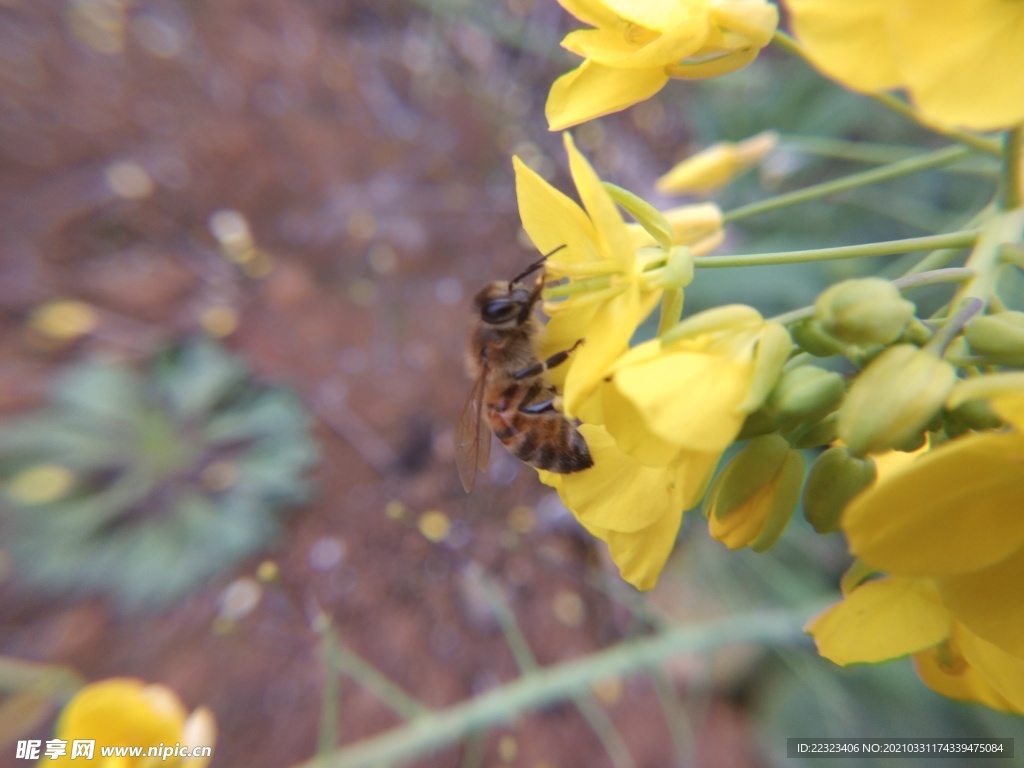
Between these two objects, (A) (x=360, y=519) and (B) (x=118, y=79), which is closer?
(A) (x=360, y=519)

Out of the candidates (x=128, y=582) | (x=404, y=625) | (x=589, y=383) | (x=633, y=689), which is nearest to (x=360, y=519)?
(x=404, y=625)

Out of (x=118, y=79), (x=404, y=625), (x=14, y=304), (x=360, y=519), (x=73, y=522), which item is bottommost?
(x=404, y=625)

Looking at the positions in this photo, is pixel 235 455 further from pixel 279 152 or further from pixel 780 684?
pixel 780 684

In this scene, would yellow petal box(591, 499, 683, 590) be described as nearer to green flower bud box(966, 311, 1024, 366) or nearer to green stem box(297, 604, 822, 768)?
green flower bud box(966, 311, 1024, 366)

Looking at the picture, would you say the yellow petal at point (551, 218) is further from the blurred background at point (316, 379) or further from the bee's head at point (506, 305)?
the blurred background at point (316, 379)

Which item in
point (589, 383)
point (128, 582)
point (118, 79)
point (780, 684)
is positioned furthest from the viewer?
point (118, 79)

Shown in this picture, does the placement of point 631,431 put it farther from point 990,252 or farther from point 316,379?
point 316,379

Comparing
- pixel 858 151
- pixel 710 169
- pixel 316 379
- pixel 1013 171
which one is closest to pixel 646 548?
pixel 1013 171
